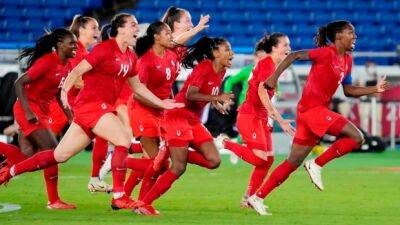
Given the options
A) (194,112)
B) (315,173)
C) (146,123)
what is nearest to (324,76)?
(315,173)

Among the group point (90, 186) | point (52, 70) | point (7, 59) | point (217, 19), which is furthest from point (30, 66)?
point (217, 19)

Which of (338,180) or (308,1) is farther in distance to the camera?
(308,1)

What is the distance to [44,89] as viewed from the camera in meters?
12.1

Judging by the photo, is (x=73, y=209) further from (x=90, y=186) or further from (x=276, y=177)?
(x=276, y=177)

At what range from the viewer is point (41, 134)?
11.9 meters

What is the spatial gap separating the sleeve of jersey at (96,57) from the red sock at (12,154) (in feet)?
7.02

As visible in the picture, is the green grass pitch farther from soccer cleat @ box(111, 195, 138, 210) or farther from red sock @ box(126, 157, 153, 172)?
red sock @ box(126, 157, 153, 172)

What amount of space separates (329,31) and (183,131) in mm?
1795

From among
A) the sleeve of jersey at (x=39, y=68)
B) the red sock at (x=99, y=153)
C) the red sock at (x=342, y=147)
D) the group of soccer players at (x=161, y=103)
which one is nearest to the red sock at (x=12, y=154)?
the group of soccer players at (x=161, y=103)

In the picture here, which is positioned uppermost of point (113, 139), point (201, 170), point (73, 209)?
point (113, 139)

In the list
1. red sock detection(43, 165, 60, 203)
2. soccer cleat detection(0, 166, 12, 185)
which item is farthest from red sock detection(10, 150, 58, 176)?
red sock detection(43, 165, 60, 203)

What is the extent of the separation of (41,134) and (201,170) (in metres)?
6.84

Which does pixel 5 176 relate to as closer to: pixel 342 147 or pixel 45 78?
pixel 45 78

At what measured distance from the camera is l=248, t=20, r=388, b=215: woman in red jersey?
36.7ft
